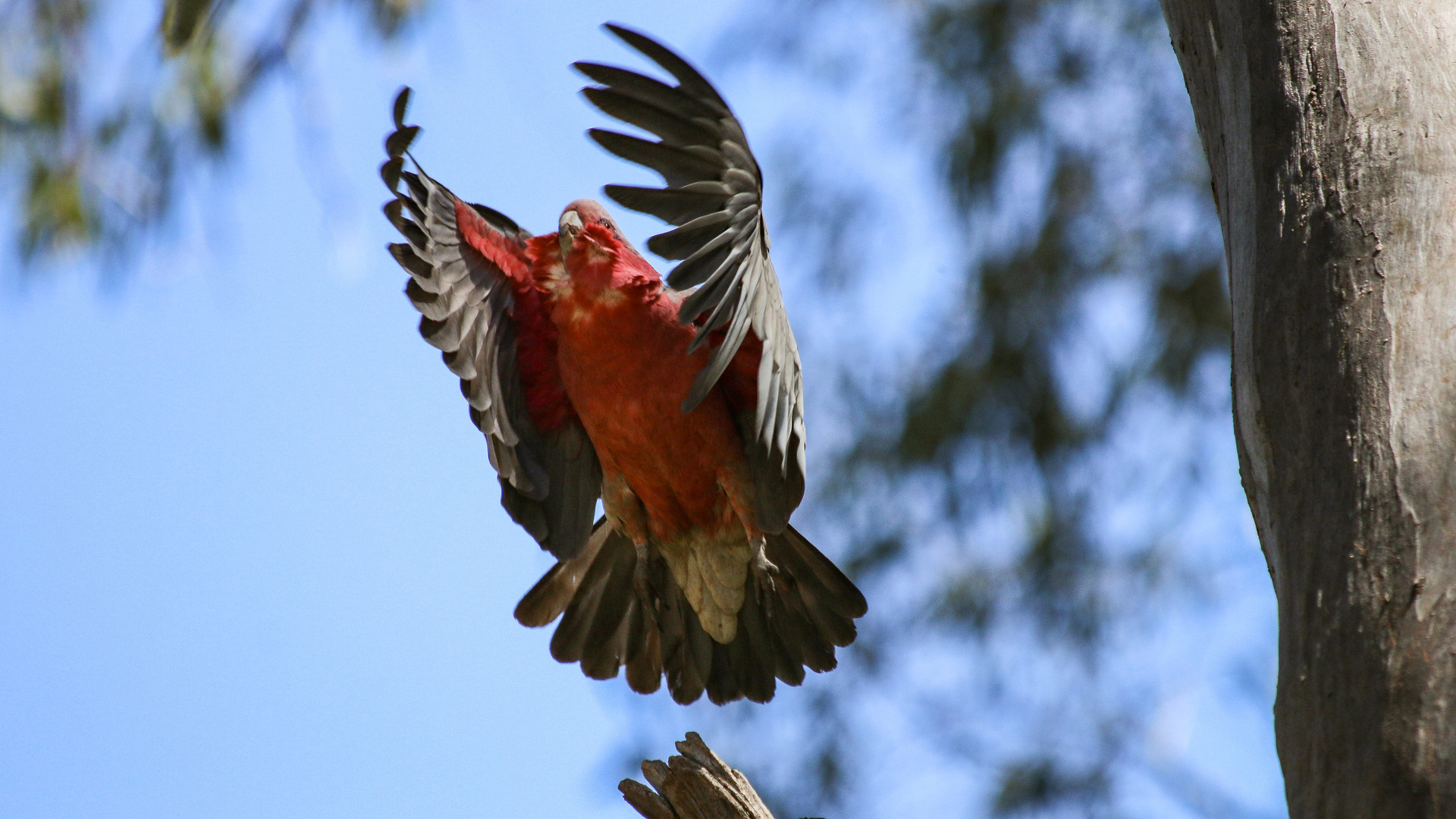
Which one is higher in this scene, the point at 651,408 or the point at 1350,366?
the point at 651,408

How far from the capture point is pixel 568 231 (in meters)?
2.63

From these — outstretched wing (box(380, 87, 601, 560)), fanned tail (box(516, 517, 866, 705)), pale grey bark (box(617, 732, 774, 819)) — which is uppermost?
outstretched wing (box(380, 87, 601, 560))

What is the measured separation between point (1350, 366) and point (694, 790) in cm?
120

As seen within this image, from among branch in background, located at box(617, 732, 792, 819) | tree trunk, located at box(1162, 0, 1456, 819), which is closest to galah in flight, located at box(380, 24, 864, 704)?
branch in background, located at box(617, 732, 792, 819)

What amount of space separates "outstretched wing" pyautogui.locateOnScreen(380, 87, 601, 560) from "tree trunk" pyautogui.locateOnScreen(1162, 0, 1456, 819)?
1.37 m

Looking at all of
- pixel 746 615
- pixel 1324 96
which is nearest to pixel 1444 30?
pixel 1324 96

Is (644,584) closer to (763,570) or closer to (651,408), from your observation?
(763,570)

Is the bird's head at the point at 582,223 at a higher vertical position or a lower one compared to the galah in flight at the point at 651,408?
higher

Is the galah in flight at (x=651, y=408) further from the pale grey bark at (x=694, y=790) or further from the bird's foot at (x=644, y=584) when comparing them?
the pale grey bark at (x=694, y=790)

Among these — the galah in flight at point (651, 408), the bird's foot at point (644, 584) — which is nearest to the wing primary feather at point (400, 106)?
the galah in flight at point (651, 408)

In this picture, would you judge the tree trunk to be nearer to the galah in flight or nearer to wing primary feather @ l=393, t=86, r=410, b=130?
the galah in flight

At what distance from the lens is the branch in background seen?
2113mm

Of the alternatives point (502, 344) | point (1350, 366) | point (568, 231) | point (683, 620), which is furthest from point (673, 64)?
point (683, 620)

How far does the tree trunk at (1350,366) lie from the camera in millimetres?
1575
